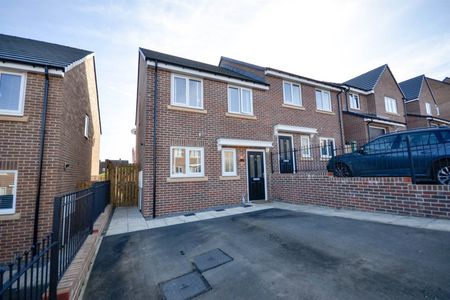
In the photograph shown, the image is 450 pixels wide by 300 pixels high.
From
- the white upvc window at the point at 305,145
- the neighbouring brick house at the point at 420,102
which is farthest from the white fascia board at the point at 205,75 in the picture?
the neighbouring brick house at the point at 420,102

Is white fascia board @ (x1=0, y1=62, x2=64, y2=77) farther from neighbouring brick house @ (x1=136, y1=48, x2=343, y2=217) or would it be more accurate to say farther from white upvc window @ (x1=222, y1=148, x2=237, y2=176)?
white upvc window @ (x1=222, y1=148, x2=237, y2=176)

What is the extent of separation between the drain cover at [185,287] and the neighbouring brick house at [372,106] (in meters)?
12.9

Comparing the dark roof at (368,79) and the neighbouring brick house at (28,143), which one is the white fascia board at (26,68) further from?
the dark roof at (368,79)

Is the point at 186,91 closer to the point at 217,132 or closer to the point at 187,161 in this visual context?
the point at 217,132

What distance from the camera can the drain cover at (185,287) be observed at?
8.84 ft

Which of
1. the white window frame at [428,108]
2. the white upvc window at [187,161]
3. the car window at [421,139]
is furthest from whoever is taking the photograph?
the white window frame at [428,108]

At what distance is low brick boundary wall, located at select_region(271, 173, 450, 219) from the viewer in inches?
190

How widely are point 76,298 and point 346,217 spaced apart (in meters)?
6.50

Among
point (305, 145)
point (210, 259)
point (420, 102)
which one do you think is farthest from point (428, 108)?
point (210, 259)

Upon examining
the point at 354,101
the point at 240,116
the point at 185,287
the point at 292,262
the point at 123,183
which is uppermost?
the point at 354,101

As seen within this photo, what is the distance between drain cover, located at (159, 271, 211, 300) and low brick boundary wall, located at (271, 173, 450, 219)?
5.86 meters

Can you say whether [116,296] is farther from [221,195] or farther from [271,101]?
[271,101]

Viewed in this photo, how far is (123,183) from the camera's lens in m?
10.8

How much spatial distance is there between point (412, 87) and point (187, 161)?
27.4 metres
